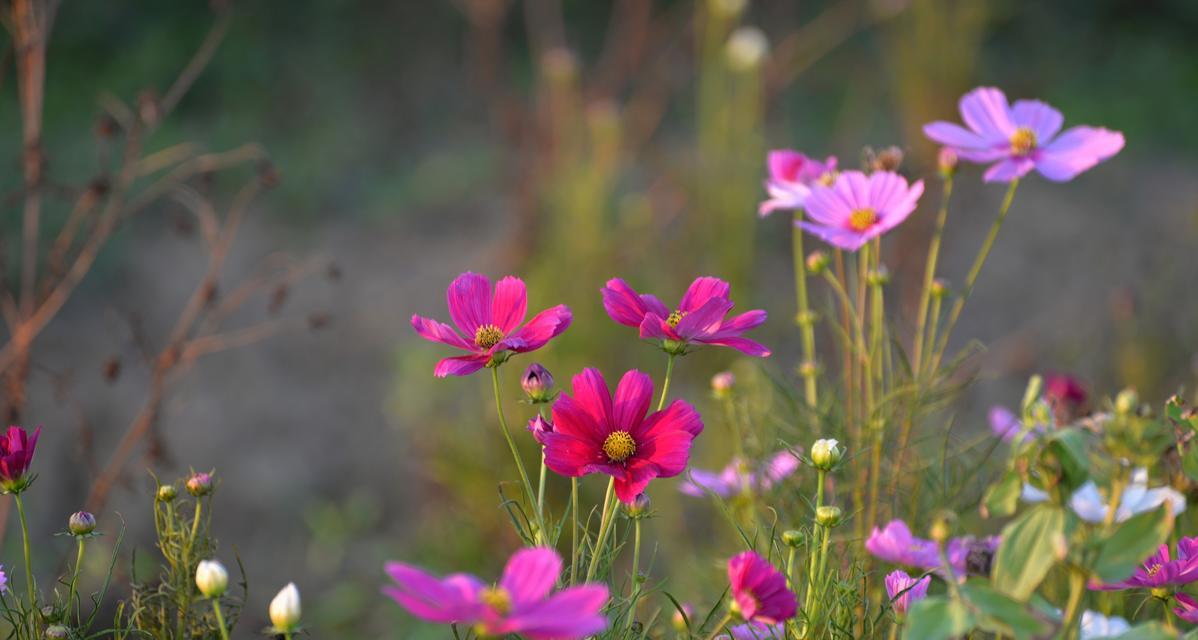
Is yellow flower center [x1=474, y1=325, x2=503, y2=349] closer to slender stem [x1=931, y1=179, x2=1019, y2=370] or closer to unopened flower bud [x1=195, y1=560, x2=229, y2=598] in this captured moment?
unopened flower bud [x1=195, y1=560, x2=229, y2=598]

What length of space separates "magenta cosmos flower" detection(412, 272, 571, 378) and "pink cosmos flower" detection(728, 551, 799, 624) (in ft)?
0.53

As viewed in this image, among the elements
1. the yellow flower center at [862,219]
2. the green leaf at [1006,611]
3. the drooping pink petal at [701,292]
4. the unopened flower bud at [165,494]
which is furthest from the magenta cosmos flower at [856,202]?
the unopened flower bud at [165,494]

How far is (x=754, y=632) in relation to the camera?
2.12 feet

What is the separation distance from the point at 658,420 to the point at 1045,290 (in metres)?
2.79

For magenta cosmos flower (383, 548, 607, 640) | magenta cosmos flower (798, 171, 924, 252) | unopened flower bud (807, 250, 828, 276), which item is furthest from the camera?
unopened flower bud (807, 250, 828, 276)

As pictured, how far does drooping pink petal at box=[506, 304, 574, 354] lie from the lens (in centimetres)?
60

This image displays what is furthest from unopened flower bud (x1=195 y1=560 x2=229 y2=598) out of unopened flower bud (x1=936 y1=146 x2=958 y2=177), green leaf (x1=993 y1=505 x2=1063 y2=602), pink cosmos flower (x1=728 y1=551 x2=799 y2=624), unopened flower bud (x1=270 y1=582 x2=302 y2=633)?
unopened flower bud (x1=936 y1=146 x2=958 y2=177)

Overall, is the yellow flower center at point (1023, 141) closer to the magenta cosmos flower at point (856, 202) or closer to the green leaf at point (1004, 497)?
the magenta cosmos flower at point (856, 202)

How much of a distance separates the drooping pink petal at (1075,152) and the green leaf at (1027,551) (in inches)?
12.1

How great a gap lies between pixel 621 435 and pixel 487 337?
0.32 feet

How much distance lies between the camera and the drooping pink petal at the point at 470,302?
64cm

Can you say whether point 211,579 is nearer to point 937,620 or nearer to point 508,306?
point 508,306

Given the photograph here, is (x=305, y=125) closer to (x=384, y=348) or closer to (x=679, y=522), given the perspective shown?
(x=384, y=348)

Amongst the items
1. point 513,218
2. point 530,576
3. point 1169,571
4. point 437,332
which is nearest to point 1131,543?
point 1169,571
